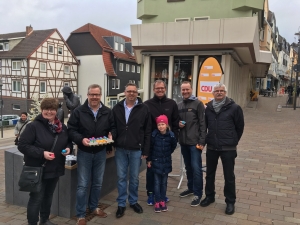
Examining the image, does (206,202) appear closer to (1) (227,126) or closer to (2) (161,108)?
(1) (227,126)

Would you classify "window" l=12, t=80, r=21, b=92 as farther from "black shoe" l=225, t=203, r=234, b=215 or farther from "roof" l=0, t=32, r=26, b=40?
"black shoe" l=225, t=203, r=234, b=215

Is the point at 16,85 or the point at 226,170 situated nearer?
the point at 226,170

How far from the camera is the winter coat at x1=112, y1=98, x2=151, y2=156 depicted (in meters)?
3.65

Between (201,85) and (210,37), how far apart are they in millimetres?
7018

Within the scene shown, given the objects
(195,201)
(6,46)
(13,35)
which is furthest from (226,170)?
(13,35)

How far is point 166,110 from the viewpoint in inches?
158

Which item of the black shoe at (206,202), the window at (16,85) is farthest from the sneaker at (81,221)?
the window at (16,85)

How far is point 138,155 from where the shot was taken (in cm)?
372

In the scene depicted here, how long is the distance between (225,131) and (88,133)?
1789mm

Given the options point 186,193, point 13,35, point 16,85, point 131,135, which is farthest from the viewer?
point 13,35

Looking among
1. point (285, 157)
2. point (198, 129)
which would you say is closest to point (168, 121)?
point (198, 129)

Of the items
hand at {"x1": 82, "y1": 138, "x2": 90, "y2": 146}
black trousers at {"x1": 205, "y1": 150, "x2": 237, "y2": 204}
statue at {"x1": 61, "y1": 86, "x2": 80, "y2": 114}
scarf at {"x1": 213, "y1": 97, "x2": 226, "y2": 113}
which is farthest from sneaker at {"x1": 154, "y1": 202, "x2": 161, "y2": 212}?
statue at {"x1": 61, "y1": 86, "x2": 80, "y2": 114}

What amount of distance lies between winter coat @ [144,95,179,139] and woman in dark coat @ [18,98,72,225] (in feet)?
4.20

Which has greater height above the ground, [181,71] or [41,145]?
[181,71]
